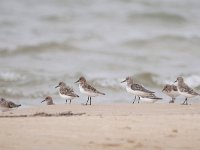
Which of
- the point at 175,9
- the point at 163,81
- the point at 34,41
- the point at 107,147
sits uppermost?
the point at 175,9

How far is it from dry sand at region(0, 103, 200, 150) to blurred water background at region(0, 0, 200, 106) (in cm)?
440

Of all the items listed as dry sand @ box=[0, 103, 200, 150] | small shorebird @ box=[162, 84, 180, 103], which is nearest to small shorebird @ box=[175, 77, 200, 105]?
small shorebird @ box=[162, 84, 180, 103]

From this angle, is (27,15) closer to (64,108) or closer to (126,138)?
(64,108)

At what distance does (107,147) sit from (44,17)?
16498mm

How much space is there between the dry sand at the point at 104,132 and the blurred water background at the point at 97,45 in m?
4.40

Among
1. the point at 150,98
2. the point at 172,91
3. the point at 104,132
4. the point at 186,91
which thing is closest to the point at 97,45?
the point at 172,91

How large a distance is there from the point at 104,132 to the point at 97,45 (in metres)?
11.9

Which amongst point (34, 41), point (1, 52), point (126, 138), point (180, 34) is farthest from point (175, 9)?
point (126, 138)

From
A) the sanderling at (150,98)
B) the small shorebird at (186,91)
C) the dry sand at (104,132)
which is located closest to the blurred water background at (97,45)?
the small shorebird at (186,91)

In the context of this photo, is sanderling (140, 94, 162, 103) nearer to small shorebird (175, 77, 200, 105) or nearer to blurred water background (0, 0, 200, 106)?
small shorebird (175, 77, 200, 105)

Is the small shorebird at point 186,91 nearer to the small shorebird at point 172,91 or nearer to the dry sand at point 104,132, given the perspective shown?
the small shorebird at point 172,91

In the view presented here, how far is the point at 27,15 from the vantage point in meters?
23.5

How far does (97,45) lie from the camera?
19.8 metres

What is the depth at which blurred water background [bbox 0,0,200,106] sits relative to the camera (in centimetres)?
1549
